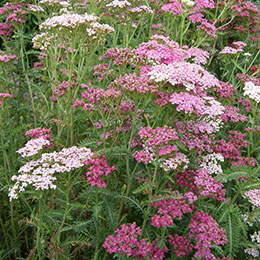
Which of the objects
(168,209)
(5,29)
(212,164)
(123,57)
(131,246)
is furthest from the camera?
(5,29)

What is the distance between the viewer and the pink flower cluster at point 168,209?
7.75 ft

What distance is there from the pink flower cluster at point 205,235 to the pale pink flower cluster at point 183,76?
3.49ft

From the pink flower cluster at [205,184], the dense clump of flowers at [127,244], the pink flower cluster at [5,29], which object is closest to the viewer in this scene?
the dense clump of flowers at [127,244]

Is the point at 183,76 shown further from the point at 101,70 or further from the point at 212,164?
the point at 101,70

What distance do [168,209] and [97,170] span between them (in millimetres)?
627

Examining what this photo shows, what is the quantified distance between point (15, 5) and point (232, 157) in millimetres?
3089

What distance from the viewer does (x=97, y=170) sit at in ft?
7.89

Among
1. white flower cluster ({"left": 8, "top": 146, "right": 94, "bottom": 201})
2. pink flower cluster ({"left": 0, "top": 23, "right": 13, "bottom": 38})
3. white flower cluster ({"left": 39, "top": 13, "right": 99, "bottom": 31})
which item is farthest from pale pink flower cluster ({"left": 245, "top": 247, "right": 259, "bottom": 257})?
pink flower cluster ({"left": 0, "top": 23, "right": 13, "bottom": 38})

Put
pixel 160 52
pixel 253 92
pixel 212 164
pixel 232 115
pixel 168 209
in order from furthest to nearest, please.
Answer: pixel 232 115
pixel 212 164
pixel 160 52
pixel 253 92
pixel 168 209

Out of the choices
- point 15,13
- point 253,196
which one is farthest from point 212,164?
point 15,13

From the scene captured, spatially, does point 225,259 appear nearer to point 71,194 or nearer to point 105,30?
point 71,194

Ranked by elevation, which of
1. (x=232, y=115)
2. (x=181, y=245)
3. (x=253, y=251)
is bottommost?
(x=253, y=251)

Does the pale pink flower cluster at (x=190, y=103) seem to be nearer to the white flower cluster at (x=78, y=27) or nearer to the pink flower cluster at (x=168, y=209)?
the pink flower cluster at (x=168, y=209)

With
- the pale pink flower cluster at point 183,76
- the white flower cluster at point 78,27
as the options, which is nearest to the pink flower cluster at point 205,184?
the pale pink flower cluster at point 183,76
